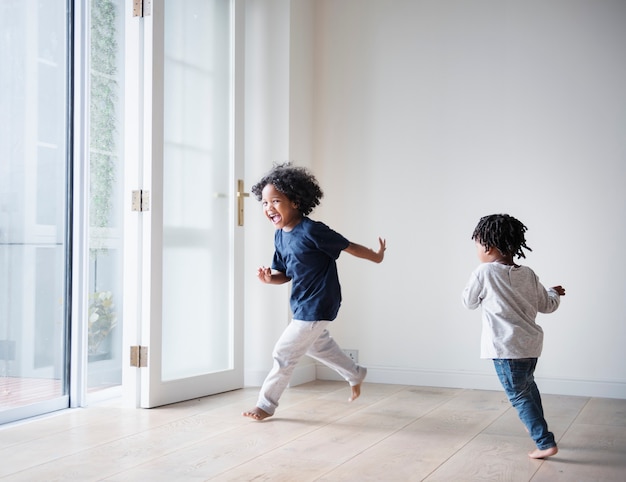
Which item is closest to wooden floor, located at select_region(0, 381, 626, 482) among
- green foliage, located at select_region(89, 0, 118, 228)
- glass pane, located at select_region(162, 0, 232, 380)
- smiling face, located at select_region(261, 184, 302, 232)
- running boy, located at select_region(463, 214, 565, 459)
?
running boy, located at select_region(463, 214, 565, 459)

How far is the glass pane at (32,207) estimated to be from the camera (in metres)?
3.05

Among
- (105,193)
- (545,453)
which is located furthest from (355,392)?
(105,193)

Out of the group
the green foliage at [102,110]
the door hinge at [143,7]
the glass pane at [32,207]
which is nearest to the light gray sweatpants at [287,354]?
the glass pane at [32,207]

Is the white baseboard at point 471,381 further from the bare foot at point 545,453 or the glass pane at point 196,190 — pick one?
the bare foot at point 545,453

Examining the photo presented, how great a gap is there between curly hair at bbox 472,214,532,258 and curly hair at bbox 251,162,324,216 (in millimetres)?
801

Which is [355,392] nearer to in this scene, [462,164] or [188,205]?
[188,205]

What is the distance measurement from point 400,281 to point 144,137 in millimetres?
1564

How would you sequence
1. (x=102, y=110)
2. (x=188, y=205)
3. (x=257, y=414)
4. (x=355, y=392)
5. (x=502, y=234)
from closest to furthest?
(x=502, y=234) < (x=257, y=414) < (x=355, y=392) < (x=188, y=205) < (x=102, y=110)

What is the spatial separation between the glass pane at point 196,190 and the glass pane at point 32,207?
0.47m

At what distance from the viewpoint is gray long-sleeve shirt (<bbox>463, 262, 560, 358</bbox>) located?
8.10 feet

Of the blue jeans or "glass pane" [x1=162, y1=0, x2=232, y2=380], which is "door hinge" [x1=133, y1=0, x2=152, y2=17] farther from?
the blue jeans

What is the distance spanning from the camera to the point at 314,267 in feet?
9.94

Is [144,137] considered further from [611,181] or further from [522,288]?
[611,181]

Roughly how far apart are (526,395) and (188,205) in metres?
1.78
